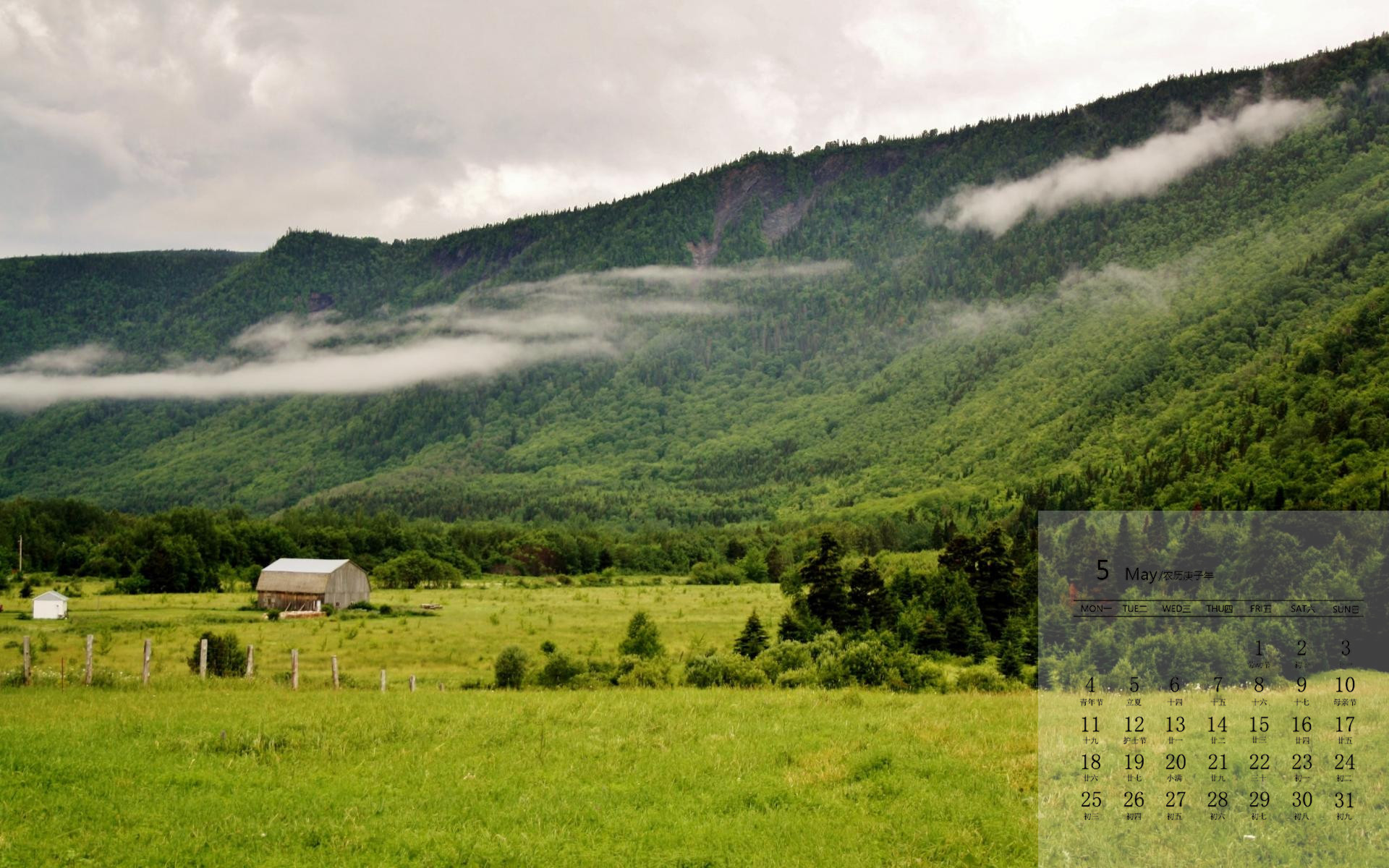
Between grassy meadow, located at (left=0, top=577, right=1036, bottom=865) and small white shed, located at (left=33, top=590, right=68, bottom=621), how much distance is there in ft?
180

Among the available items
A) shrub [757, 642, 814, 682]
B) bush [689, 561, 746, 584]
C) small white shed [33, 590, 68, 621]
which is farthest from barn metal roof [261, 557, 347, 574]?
shrub [757, 642, 814, 682]

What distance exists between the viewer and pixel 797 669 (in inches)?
1241

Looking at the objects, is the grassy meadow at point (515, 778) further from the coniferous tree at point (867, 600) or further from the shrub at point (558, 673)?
the coniferous tree at point (867, 600)

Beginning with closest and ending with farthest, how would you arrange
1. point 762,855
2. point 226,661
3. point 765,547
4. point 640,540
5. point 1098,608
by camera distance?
1. point 762,855
2. point 1098,608
3. point 226,661
4. point 765,547
5. point 640,540

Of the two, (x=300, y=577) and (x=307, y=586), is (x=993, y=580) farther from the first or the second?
(x=300, y=577)

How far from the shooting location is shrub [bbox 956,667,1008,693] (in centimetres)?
2997

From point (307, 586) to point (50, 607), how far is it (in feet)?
69.5

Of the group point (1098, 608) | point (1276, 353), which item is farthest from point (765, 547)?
point (1098, 608)

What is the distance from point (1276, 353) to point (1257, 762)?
172 m

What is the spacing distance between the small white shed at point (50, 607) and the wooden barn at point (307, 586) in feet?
59.6

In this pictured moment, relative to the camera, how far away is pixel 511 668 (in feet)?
137

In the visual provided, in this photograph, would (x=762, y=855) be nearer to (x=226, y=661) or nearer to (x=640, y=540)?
(x=226, y=661)
